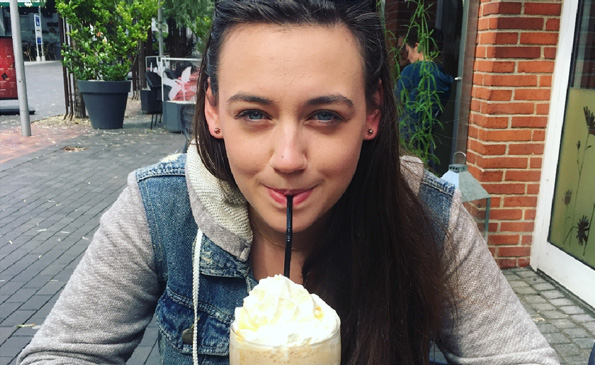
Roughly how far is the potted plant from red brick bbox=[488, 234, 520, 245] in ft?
28.0

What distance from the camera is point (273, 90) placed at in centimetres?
124

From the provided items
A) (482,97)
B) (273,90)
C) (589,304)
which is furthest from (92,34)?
(273,90)

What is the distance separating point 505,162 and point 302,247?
280cm

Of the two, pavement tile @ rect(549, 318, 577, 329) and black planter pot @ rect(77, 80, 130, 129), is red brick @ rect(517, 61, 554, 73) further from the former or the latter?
black planter pot @ rect(77, 80, 130, 129)

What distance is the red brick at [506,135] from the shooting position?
156 inches

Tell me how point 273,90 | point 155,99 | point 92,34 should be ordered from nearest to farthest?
point 273,90
point 92,34
point 155,99

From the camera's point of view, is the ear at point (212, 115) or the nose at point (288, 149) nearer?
the nose at point (288, 149)

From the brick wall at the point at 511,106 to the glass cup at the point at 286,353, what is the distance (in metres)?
3.23

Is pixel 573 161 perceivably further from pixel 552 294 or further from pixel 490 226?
pixel 552 294

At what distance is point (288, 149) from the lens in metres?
1.24

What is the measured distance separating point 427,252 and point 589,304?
2755 mm

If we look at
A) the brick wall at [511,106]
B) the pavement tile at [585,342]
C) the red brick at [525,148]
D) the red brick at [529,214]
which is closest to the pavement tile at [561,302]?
the pavement tile at [585,342]

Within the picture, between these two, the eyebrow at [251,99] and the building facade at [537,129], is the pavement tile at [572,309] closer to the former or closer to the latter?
the building facade at [537,129]

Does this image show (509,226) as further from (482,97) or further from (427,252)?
(427,252)
